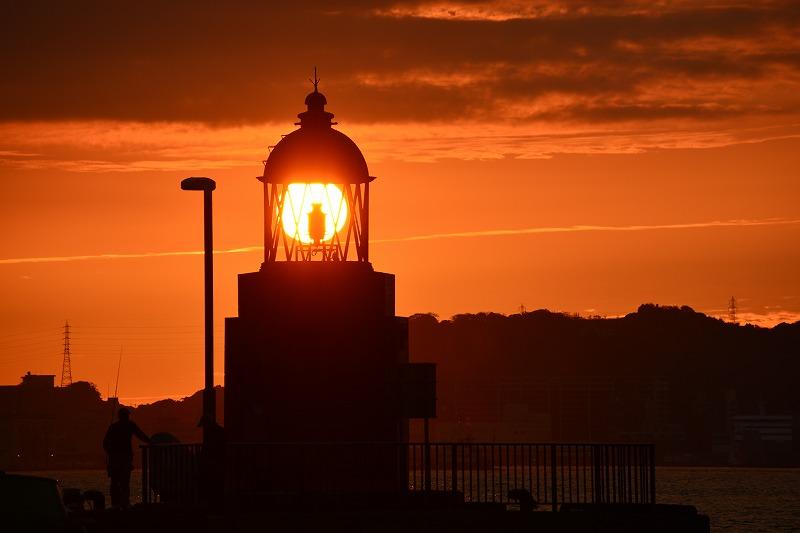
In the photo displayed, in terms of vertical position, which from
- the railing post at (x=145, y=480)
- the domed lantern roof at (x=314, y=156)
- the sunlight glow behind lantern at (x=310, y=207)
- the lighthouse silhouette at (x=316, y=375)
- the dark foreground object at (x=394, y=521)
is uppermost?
the domed lantern roof at (x=314, y=156)

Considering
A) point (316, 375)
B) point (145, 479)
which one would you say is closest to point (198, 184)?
point (316, 375)

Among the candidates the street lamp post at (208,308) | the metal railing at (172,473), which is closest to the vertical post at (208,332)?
the street lamp post at (208,308)

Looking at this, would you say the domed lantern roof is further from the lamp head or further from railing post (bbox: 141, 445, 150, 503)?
railing post (bbox: 141, 445, 150, 503)

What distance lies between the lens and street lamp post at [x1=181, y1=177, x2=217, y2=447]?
30281 mm

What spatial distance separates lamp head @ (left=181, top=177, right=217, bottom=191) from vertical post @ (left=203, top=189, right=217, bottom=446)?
0.11 m

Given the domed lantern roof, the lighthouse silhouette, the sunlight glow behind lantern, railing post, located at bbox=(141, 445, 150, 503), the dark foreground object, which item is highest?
the domed lantern roof

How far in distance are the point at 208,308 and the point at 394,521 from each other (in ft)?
16.2

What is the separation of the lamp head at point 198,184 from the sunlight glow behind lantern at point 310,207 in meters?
2.13

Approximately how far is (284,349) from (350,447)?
2067 mm

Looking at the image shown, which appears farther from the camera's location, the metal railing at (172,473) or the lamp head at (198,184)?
the metal railing at (172,473)

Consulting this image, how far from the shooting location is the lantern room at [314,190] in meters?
33.0

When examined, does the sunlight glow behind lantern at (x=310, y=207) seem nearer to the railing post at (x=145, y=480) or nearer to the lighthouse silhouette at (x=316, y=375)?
the lighthouse silhouette at (x=316, y=375)

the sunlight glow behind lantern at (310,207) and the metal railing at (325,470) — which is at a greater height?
the sunlight glow behind lantern at (310,207)

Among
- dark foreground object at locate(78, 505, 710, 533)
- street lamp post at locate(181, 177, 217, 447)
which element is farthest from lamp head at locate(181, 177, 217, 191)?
dark foreground object at locate(78, 505, 710, 533)
